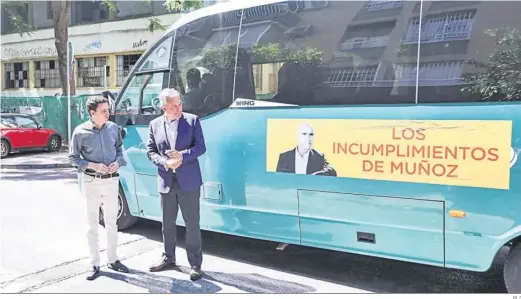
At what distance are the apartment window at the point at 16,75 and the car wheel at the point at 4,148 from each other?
50.2 feet

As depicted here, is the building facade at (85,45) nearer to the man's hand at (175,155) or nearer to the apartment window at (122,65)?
the apartment window at (122,65)

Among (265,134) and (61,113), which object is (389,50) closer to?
(265,134)

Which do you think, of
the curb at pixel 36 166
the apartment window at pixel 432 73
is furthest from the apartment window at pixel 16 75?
the apartment window at pixel 432 73

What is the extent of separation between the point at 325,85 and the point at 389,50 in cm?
65

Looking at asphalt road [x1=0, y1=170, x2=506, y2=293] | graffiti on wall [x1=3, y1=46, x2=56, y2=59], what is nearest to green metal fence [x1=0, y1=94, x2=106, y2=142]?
graffiti on wall [x1=3, y1=46, x2=56, y2=59]

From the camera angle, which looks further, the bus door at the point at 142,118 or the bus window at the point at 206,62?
the bus door at the point at 142,118

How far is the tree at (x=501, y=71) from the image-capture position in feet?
11.9

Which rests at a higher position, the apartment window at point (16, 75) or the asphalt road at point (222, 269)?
the apartment window at point (16, 75)

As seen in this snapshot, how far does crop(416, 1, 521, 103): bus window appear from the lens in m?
3.66

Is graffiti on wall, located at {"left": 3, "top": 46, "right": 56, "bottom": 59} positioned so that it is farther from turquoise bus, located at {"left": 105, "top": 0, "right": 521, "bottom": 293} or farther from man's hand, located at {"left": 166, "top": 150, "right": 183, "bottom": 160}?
man's hand, located at {"left": 166, "top": 150, "right": 183, "bottom": 160}

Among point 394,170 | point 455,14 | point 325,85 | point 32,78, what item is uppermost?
point 32,78

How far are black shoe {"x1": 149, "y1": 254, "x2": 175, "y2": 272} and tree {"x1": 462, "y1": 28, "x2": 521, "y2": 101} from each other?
330 centimetres

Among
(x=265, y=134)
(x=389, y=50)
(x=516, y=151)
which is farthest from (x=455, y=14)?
(x=265, y=134)

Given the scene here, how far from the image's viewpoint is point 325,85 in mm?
4406
